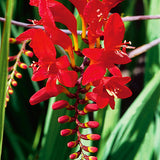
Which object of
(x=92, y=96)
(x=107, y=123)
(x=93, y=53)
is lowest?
(x=107, y=123)

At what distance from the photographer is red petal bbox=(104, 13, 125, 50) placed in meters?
0.55

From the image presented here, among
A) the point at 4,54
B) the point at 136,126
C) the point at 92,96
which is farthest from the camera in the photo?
the point at 136,126

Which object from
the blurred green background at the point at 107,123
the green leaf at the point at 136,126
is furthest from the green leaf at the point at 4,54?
the green leaf at the point at 136,126

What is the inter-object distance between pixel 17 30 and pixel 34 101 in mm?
707

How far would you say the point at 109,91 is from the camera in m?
0.61

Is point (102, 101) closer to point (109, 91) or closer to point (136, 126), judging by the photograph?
point (109, 91)

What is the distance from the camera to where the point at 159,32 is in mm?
1087

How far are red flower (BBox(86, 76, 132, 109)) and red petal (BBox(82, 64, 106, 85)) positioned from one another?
0.03m

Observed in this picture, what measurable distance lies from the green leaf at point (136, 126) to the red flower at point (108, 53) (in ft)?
0.95

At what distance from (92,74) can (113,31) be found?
97 mm

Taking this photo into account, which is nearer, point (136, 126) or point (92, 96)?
point (92, 96)

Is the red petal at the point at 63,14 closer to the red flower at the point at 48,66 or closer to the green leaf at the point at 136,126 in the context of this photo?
the red flower at the point at 48,66

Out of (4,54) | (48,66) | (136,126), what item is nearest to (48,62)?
(48,66)

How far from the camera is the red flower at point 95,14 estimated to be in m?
0.57
